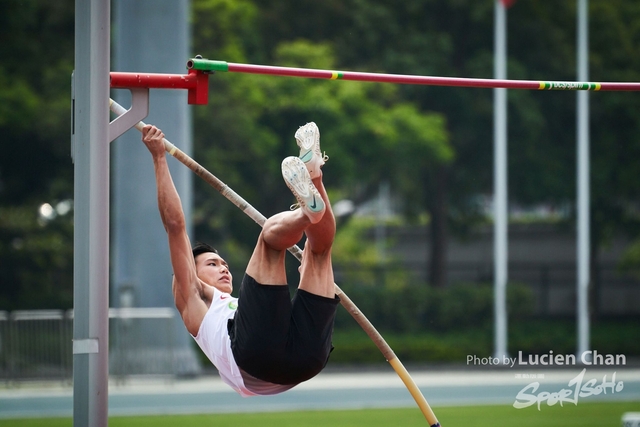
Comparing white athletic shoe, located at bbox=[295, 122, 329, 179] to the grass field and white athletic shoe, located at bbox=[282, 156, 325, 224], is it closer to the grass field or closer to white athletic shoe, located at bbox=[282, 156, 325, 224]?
white athletic shoe, located at bbox=[282, 156, 325, 224]

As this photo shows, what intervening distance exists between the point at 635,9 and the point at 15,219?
14729mm

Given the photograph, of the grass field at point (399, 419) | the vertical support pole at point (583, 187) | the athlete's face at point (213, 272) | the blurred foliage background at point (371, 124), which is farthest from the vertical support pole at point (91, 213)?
the blurred foliage background at point (371, 124)

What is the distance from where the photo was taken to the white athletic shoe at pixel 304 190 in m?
4.29

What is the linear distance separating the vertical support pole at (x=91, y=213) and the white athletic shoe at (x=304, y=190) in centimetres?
81

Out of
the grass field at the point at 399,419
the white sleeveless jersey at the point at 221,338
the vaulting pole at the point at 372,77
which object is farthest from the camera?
the grass field at the point at 399,419

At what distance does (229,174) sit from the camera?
19.2m

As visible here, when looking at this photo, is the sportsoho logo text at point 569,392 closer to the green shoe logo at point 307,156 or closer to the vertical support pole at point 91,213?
the green shoe logo at point 307,156

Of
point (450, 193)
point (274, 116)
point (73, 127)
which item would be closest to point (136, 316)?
point (274, 116)

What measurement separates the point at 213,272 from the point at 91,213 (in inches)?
55.5

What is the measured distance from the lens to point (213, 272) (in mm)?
5457

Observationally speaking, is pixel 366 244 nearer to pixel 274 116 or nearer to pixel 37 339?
pixel 274 116

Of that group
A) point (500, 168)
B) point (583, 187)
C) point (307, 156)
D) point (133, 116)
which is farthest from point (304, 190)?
point (583, 187)

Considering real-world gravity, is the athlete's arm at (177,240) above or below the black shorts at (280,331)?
above

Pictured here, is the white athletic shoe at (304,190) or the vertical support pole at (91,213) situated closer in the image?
the vertical support pole at (91,213)
